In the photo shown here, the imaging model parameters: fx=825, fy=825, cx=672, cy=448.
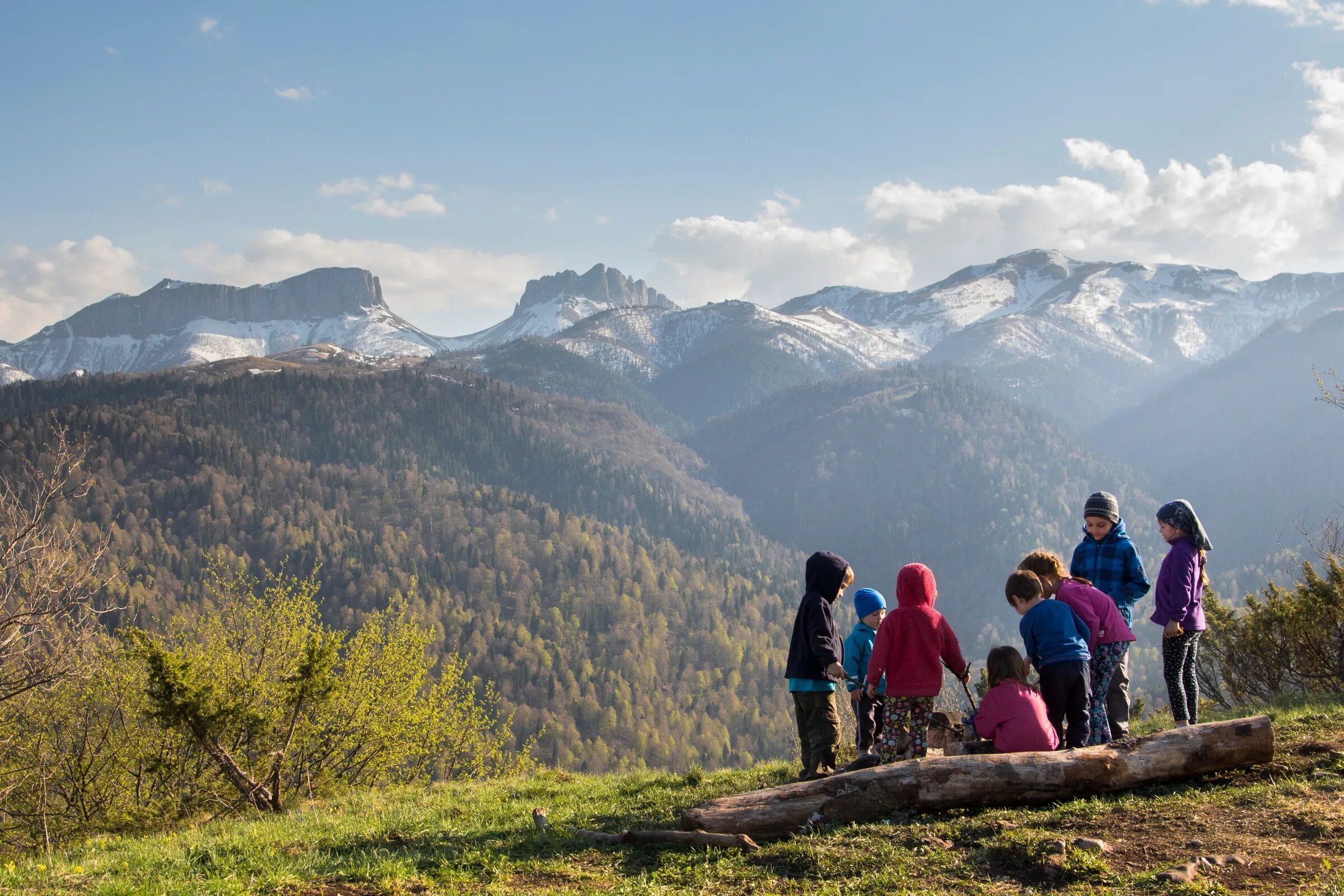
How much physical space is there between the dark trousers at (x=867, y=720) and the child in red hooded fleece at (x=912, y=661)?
1.94ft

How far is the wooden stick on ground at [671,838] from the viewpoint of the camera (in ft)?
24.2

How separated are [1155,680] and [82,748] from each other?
167023mm

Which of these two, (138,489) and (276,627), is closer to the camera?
(276,627)

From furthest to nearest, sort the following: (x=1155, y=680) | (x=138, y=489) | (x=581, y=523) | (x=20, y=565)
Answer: (x=581, y=523), (x=138, y=489), (x=1155, y=680), (x=20, y=565)

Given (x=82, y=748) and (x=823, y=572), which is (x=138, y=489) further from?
(x=823, y=572)

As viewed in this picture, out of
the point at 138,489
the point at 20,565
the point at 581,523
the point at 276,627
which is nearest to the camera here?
the point at 20,565

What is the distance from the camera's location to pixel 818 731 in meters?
9.45

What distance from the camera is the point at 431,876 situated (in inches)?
278

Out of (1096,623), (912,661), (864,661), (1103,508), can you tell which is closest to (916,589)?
(912,661)

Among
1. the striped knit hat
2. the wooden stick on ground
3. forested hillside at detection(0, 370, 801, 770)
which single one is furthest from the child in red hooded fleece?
forested hillside at detection(0, 370, 801, 770)

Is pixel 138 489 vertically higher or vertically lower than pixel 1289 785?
higher

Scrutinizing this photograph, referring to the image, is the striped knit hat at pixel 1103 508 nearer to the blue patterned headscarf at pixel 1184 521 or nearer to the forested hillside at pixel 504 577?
the blue patterned headscarf at pixel 1184 521

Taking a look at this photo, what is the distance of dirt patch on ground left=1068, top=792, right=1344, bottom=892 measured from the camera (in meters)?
5.78

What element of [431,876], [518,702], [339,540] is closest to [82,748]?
[431,876]
